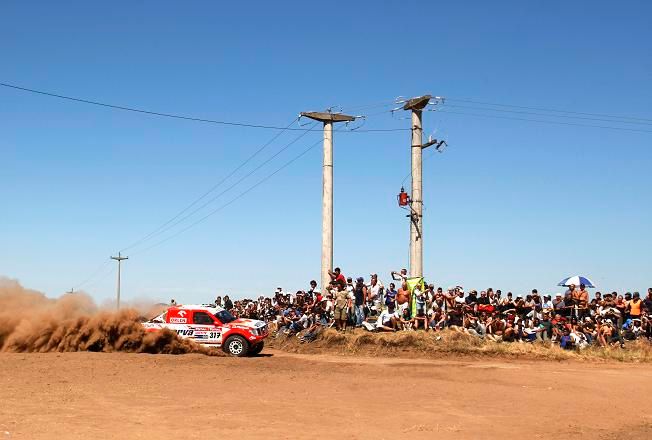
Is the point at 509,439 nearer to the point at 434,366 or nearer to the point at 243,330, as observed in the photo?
the point at 434,366

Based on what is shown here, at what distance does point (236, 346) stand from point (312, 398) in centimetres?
847

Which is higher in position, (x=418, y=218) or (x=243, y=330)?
(x=418, y=218)

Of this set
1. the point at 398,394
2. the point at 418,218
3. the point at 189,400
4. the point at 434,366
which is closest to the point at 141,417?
the point at 189,400

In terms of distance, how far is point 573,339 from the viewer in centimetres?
2264

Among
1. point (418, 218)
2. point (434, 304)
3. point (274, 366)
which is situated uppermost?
point (418, 218)

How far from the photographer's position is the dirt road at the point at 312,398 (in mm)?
11625

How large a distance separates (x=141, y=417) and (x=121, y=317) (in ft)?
37.6

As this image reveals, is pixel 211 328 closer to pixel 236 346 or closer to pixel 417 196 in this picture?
pixel 236 346

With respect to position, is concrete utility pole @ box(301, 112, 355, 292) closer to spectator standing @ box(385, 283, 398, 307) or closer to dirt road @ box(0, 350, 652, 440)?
spectator standing @ box(385, 283, 398, 307)

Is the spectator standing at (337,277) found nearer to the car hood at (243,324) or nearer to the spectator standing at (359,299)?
the spectator standing at (359,299)

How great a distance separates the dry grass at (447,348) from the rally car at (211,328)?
10.7 feet

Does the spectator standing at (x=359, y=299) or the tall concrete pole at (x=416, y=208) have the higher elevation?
the tall concrete pole at (x=416, y=208)

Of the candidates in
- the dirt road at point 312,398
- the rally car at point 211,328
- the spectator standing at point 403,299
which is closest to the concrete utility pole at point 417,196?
the spectator standing at point 403,299

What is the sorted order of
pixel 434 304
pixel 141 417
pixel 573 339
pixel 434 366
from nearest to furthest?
pixel 141 417 → pixel 434 366 → pixel 573 339 → pixel 434 304
